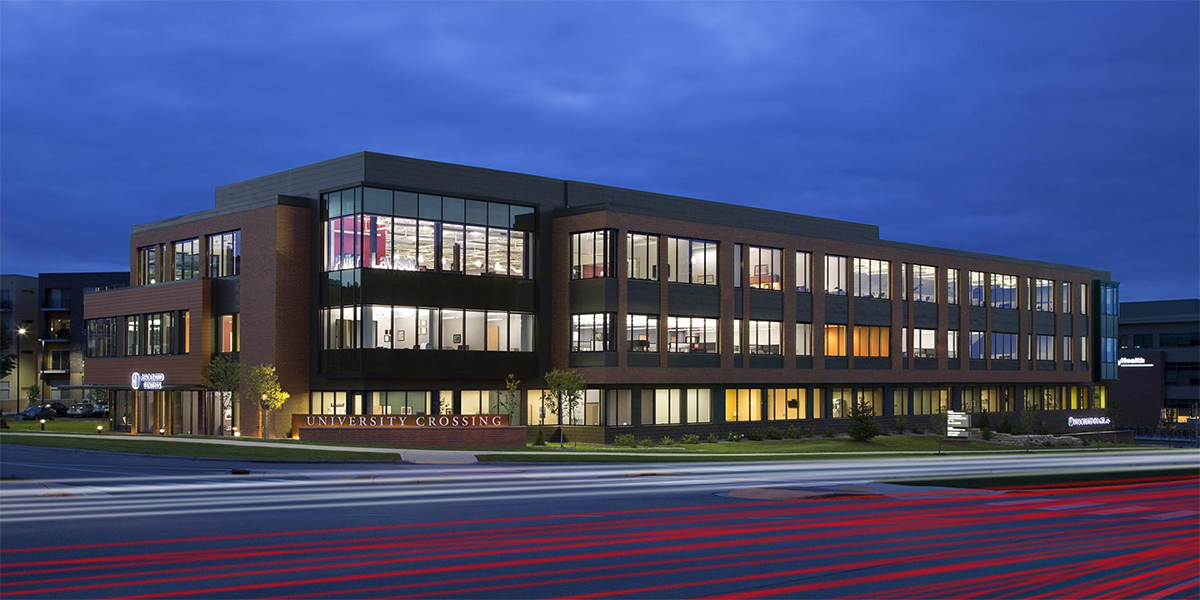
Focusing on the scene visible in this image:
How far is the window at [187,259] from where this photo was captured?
61562 millimetres

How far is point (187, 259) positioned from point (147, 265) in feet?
14.8

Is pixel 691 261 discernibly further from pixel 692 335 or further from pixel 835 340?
pixel 835 340

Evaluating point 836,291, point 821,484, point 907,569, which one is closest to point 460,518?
point 907,569

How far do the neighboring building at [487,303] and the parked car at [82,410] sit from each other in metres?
41.0

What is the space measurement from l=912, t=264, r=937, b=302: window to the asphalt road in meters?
47.9

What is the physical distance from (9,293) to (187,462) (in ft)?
327

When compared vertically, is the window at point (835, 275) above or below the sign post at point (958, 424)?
above

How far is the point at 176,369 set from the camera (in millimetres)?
60281

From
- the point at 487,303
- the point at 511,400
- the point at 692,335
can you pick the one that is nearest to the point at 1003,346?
the point at 692,335

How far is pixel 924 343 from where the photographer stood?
78500 millimetres

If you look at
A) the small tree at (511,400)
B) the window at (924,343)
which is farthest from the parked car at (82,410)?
the window at (924,343)

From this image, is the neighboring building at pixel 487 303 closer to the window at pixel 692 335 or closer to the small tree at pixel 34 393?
the window at pixel 692 335

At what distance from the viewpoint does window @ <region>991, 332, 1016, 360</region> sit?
84.1 m

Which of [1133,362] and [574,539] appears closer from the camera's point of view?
[574,539]
